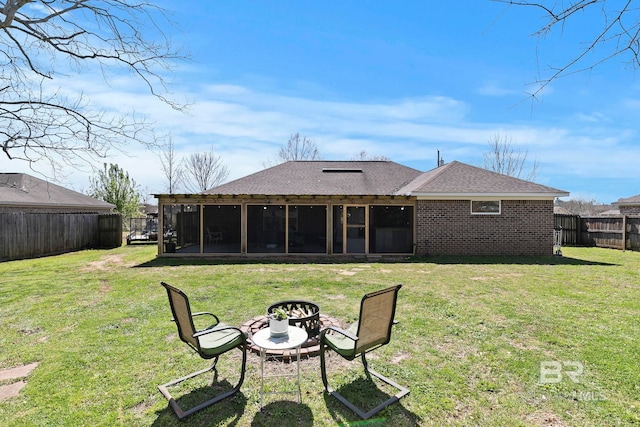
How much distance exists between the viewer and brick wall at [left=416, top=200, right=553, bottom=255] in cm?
1249

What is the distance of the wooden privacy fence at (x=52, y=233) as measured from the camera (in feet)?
39.6

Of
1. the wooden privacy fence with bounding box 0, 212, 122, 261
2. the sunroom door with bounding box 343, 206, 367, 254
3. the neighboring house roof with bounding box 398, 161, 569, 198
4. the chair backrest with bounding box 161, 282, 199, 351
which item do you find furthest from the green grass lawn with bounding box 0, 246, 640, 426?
the wooden privacy fence with bounding box 0, 212, 122, 261

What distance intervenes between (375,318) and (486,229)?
11098 mm

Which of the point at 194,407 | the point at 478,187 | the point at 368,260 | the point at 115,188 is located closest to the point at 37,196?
the point at 115,188

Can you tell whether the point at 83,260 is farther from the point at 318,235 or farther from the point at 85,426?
the point at 85,426

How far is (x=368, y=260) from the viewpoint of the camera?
12.0 meters

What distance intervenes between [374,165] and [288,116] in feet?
22.5

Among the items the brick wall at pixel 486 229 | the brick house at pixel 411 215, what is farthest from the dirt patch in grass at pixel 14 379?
the brick wall at pixel 486 229

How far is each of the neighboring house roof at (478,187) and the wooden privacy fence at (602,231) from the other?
4142 millimetres

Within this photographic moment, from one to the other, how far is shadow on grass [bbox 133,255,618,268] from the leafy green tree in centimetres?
1745

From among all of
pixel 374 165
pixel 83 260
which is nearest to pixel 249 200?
pixel 83 260

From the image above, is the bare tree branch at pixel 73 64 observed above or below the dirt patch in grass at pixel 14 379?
above

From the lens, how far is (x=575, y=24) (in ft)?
6.86

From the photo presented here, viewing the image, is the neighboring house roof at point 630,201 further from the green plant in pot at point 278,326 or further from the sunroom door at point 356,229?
the green plant in pot at point 278,326
